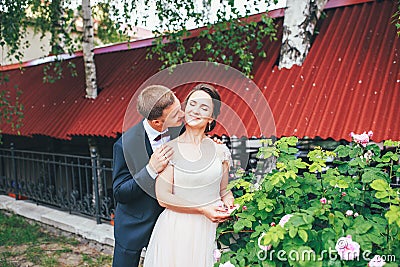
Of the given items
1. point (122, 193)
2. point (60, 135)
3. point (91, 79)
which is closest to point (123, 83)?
point (91, 79)

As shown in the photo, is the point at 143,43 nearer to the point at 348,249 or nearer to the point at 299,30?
the point at 299,30

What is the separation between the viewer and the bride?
2.21 metres

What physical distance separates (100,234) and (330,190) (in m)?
3.55

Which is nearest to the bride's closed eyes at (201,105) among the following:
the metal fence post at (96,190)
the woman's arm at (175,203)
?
the woman's arm at (175,203)

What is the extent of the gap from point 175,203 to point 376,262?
114cm

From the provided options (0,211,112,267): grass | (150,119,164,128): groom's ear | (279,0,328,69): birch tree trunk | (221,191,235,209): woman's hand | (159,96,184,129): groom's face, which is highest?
(279,0,328,69): birch tree trunk

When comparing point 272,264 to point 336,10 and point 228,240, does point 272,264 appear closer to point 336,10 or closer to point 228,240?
point 228,240

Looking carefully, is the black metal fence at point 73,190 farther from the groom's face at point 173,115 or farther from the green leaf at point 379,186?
the green leaf at point 379,186

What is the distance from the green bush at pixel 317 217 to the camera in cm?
169

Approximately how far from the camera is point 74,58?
24.0ft

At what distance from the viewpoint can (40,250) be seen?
5.03 meters

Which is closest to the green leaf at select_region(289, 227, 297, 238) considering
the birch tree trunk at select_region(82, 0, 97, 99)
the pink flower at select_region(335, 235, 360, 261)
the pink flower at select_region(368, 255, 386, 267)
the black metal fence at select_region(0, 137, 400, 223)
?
the pink flower at select_region(335, 235, 360, 261)

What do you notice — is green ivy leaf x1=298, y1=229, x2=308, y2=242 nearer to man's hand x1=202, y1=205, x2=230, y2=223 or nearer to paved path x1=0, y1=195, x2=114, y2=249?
man's hand x1=202, y1=205, x2=230, y2=223

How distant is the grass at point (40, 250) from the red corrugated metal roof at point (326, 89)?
4.90ft
